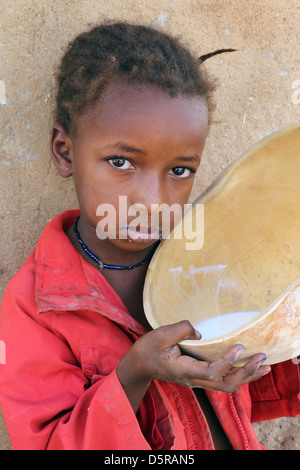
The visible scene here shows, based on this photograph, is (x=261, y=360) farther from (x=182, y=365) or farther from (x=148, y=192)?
(x=148, y=192)

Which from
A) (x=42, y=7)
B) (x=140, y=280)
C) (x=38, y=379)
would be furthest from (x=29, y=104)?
(x=38, y=379)

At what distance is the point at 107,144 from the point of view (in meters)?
1.18

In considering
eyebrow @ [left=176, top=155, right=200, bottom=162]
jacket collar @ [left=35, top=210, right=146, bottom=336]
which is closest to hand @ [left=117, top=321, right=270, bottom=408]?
jacket collar @ [left=35, top=210, right=146, bottom=336]

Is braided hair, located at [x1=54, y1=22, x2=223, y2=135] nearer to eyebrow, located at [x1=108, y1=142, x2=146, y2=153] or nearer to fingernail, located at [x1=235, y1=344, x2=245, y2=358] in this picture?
eyebrow, located at [x1=108, y1=142, x2=146, y2=153]

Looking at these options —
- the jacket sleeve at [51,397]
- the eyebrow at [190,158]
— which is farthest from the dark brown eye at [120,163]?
the jacket sleeve at [51,397]

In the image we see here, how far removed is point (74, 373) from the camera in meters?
1.19

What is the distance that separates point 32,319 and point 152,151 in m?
0.45

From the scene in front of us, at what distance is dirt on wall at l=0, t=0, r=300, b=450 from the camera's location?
4.79ft

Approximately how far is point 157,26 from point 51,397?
1.11 meters

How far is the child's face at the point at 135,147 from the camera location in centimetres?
116

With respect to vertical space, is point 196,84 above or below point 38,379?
above
